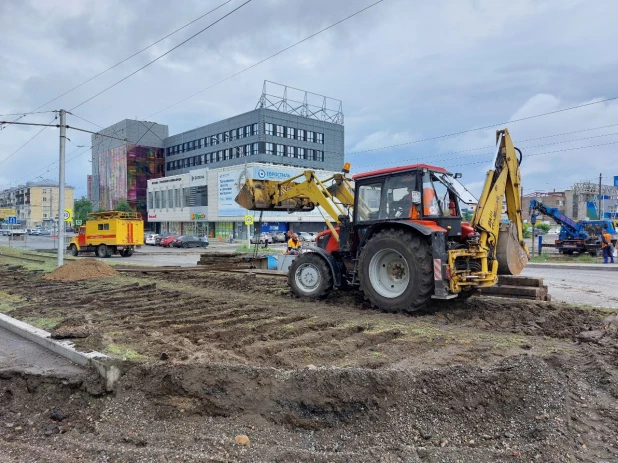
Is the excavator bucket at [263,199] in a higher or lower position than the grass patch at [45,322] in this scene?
higher

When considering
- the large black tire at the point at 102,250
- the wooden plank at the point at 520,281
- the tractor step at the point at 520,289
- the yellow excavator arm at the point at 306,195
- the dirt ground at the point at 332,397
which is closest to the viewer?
the dirt ground at the point at 332,397

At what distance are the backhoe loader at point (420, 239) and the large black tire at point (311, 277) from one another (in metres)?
0.02

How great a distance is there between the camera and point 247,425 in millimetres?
4082

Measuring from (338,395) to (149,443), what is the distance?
1.61 meters

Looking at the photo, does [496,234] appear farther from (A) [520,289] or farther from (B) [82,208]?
(B) [82,208]

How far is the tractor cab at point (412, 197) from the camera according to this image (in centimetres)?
860

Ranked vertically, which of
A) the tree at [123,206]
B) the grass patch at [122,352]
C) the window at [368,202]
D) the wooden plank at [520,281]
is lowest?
the grass patch at [122,352]

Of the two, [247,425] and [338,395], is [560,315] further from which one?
[247,425]

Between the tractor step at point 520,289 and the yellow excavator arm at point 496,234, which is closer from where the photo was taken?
the yellow excavator arm at point 496,234

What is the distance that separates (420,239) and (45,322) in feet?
21.3

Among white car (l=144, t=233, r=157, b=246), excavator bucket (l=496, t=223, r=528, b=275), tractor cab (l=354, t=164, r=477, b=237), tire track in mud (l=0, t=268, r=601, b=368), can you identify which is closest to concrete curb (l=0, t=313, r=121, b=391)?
tire track in mud (l=0, t=268, r=601, b=368)

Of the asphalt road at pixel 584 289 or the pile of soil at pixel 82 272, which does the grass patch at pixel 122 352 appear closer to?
the asphalt road at pixel 584 289

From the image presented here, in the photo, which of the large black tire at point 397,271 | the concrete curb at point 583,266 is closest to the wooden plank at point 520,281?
the large black tire at point 397,271

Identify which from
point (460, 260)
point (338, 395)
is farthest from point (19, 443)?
point (460, 260)
